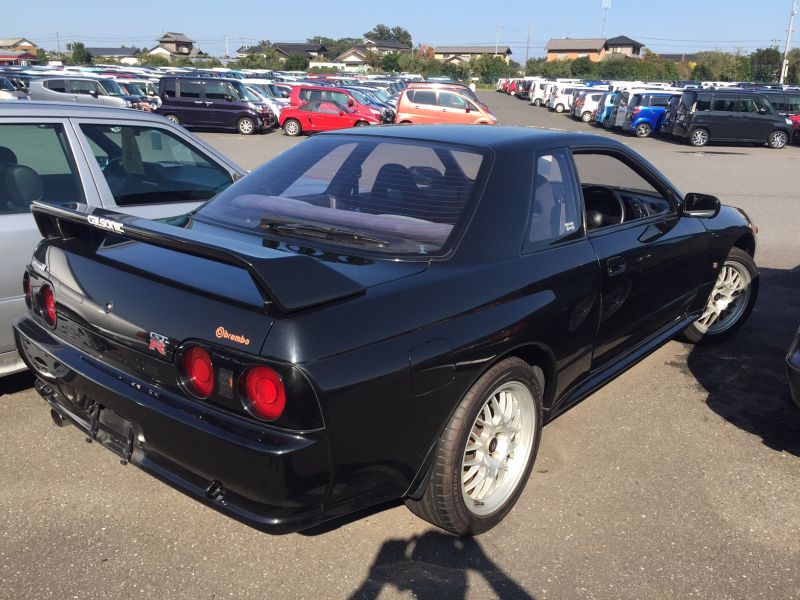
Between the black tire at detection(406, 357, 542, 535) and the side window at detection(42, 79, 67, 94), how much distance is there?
78.3 feet

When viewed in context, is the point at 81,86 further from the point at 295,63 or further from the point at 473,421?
the point at 295,63

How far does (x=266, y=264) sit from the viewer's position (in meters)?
2.12

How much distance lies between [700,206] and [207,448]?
3355 mm

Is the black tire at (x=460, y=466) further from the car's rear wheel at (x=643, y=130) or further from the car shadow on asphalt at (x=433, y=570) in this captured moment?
the car's rear wheel at (x=643, y=130)

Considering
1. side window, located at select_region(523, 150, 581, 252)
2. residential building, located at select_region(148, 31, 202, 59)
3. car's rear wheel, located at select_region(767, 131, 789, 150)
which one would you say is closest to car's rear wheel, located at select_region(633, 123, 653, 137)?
car's rear wheel, located at select_region(767, 131, 789, 150)

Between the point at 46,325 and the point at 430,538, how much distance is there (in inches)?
72.8

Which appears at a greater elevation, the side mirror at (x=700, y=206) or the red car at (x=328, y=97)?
the side mirror at (x=700, y=206)

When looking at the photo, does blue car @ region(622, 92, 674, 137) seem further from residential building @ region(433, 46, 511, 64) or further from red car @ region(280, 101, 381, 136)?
residential building @ region(433, 46, 511, 64)

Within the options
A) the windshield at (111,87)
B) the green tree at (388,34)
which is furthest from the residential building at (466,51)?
the windshield at (111,87)

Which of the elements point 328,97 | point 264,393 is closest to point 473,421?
point 264,393

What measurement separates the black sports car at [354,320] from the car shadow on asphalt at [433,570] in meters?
0.11

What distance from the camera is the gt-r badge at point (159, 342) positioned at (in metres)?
2.32

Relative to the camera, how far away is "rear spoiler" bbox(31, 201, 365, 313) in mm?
2082

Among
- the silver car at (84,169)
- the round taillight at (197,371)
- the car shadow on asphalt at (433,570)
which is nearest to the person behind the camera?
the round taillight at (197,371)
